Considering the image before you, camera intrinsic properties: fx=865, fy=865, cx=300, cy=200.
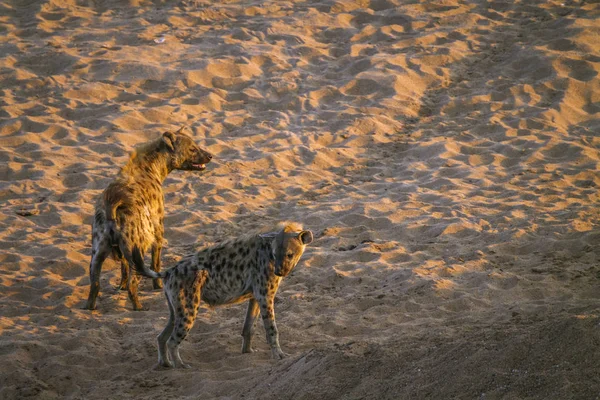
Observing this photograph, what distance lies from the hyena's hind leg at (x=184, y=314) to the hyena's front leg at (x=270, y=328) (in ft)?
1.75

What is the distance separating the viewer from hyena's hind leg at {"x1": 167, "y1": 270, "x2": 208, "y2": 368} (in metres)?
6.89

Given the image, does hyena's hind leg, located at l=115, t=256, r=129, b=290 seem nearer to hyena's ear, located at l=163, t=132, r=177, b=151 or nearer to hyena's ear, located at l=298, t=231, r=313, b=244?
hyena's ear, located at l=163, t=132, r=177, b=151

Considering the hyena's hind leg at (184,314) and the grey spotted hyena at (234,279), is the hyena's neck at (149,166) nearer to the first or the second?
the grey spotted hyena at (234,279)

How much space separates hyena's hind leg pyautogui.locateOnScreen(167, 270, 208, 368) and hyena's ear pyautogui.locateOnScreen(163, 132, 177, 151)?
2733 millimetres

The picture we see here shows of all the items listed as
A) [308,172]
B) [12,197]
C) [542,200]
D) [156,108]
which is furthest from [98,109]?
[542,200]

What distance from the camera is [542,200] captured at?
A: 1026 cm

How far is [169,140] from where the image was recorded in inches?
372

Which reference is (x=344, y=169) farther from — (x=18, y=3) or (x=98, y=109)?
(x=18, y=3)

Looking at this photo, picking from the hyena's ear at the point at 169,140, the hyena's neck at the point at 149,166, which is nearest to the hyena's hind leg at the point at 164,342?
the hyena's neck at the point at 149,166

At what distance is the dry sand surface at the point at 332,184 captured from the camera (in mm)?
6465

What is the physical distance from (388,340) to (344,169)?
482 centimetres

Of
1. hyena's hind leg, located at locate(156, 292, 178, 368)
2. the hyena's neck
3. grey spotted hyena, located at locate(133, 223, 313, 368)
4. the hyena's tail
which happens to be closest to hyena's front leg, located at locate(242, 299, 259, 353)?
grey spotted hyena, located at locate(133, 223, 313, 368)

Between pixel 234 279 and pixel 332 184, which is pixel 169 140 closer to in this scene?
pixel 332 184

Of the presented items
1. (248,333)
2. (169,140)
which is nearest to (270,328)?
(248,333)
